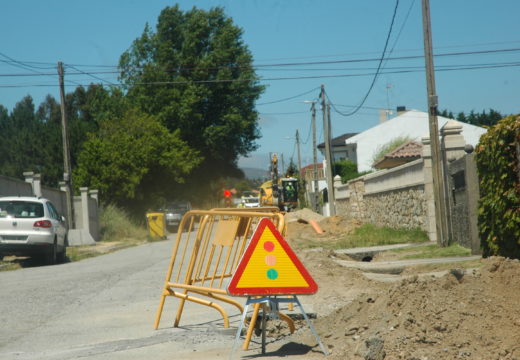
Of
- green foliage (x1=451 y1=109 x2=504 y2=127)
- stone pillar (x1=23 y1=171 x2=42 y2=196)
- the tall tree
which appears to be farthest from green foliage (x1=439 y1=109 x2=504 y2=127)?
stone pillar (x1=23 y1=171 x2=42 y2=196)

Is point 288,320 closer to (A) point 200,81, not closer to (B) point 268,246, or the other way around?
(B) point 268,246

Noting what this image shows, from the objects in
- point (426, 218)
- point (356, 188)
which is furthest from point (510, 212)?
point (356, 188)

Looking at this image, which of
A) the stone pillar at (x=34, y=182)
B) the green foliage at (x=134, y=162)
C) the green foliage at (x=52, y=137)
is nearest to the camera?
the stone pillar at (x=34, y=182)

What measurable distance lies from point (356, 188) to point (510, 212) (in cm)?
2474

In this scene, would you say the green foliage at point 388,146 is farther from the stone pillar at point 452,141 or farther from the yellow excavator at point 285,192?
the stone pillar at point 452,141

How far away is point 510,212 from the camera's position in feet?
32.9

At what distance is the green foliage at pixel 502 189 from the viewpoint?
9977 millimetres

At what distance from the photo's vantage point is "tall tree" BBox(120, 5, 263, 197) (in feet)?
184

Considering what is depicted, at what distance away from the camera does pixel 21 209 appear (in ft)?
62.7

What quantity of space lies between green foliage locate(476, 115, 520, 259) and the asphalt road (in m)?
3.91

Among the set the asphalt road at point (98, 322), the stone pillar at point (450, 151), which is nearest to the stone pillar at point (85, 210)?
the asphalt road at point (98, 322)

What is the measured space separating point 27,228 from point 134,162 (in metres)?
27.2

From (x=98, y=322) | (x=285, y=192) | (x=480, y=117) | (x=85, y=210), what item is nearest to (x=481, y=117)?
(x=480, y=117)

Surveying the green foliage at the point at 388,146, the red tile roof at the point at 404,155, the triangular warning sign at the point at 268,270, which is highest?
the green foliage at the point at 388,146
